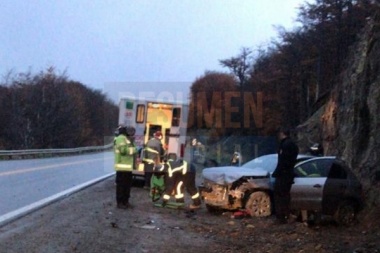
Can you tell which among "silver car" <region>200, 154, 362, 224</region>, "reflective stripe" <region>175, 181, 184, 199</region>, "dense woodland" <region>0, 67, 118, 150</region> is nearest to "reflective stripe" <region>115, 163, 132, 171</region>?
"reflective stripe" <region>175, 181, 184, 199</region>

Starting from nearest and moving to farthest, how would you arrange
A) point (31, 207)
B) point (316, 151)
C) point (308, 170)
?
point (308, 170), point (31, 207), point (316, 151)

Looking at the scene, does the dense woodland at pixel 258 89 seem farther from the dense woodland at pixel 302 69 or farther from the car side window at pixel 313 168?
the car side window at pixel 313 168

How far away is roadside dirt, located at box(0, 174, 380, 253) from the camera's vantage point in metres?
9.69

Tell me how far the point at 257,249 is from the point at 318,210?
138 inches

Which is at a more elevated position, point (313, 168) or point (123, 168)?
point (313, 168)

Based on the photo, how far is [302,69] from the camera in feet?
161

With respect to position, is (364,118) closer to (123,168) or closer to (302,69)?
(123,168)

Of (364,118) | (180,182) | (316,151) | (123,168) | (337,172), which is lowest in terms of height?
(180,182)

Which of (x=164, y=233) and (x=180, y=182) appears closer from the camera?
(x=164, y=233)

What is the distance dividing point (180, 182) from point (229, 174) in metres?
1.62

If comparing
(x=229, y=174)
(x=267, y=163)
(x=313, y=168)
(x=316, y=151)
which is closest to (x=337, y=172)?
(x=313, y=168)

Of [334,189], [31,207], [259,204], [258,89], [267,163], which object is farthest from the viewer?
[258,89]

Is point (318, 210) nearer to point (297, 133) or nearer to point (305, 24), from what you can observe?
point (297, 133)

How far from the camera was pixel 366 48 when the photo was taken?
2005 cm
